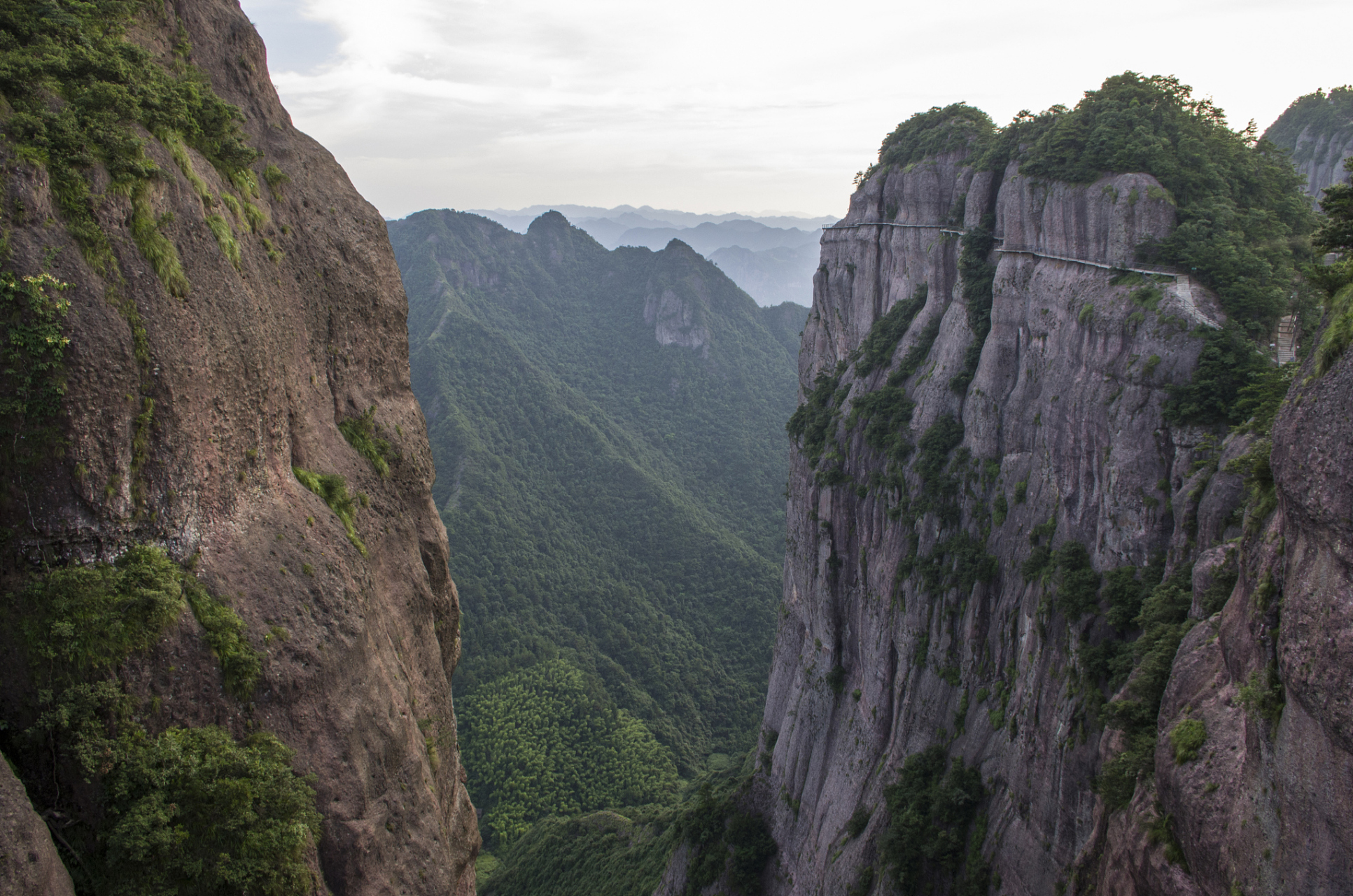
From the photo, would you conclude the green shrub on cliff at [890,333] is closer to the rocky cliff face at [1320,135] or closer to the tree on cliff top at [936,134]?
the tree on cliff top at [936,134]

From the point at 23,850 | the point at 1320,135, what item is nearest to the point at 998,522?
the point at 23,850

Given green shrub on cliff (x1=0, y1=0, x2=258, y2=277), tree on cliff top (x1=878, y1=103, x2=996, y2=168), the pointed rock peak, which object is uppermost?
the pointed rock peak

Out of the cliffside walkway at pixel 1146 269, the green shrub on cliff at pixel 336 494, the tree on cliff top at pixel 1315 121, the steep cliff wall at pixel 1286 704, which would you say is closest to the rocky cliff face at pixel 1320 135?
the tree on cliff top at pixel 1315 121

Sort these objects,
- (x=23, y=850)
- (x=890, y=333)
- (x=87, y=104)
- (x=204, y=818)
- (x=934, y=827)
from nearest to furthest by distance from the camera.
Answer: (x=23, y=850)
(x=204, y=818)
(x=87, y=104)
(x=934, y=827)
(x=890, y=333)

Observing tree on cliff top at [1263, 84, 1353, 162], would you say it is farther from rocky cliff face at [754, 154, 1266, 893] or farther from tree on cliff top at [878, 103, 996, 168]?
rocky cliff face at [754, 154, 1266, 893]

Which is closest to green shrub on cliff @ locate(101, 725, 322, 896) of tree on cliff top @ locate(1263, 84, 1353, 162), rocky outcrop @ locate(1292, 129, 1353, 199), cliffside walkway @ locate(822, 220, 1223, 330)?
cliffside walkway @ locate(822, 220, 1223, 330)

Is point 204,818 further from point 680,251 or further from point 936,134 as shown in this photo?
point 680,251
